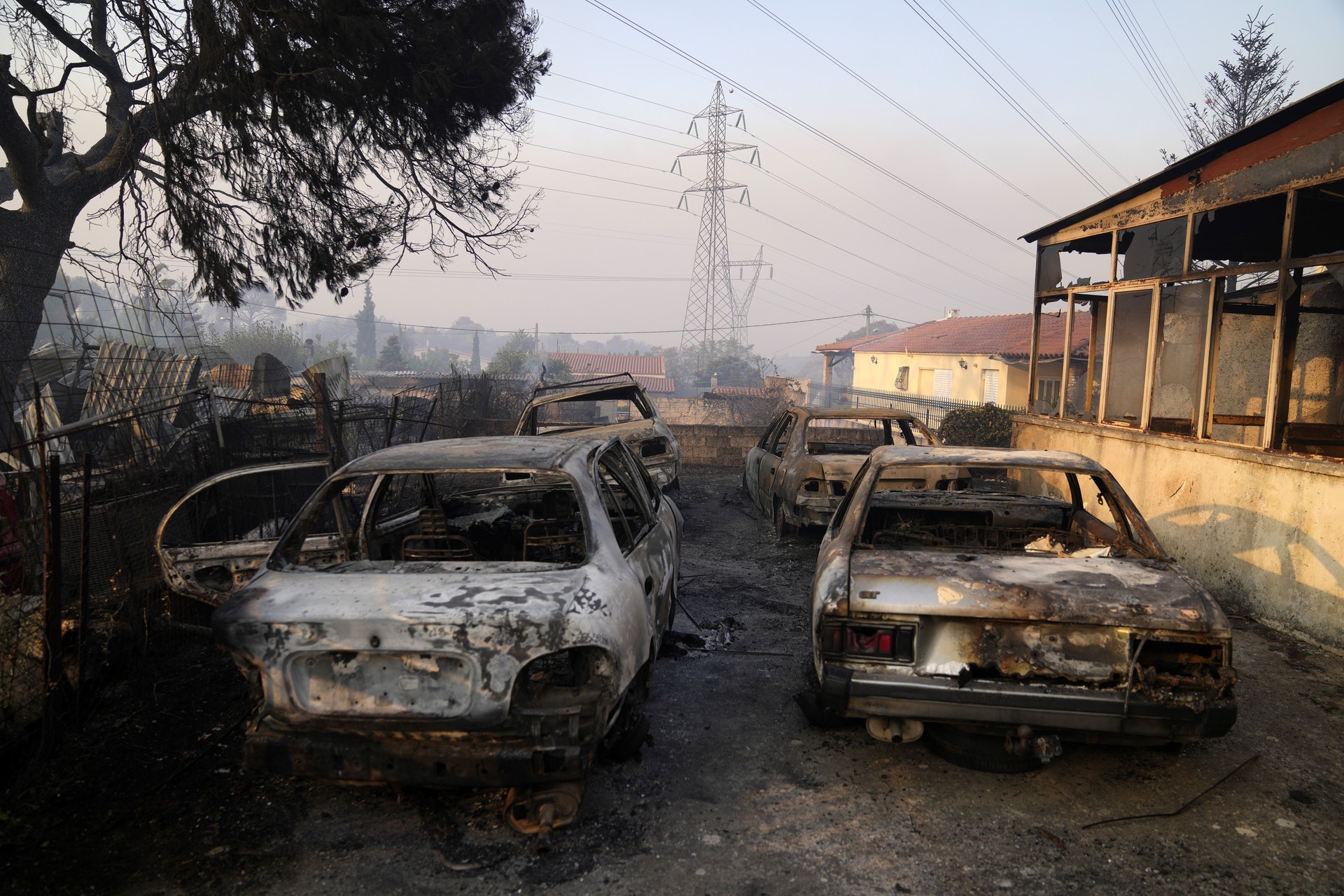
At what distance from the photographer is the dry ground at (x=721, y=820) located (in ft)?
9.10

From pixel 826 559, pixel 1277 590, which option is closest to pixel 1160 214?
pixel 1277 590

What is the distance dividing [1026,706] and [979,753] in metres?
0.54

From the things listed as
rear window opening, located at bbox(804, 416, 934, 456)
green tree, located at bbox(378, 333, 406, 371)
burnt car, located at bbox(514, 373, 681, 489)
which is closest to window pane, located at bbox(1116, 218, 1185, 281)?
rear window opening, located at bbox(804, 416, 934, 456)

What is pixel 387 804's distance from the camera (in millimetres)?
3264

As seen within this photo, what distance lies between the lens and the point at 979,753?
11.5 feet

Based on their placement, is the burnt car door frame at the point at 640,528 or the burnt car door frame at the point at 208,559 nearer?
the burnt car door frame at the point at 640,528

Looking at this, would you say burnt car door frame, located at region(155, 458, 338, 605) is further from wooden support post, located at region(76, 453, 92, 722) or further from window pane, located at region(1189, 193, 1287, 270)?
window pane, located at region(1189, 193, 1287, 270)

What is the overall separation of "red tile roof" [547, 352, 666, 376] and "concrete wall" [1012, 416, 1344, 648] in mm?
47674

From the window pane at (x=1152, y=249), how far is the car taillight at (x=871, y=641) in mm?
7018

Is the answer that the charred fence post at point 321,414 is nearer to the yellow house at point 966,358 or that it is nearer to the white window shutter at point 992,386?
the yellow house at point 966,358

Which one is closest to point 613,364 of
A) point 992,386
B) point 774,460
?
point 992,386

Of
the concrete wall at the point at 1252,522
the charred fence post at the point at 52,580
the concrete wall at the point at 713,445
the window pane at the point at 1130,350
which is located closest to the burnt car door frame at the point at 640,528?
the charred fence post at the point at 52,580

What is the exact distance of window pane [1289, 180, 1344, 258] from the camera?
727cm

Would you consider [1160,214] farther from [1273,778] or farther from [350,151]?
[350,151]
